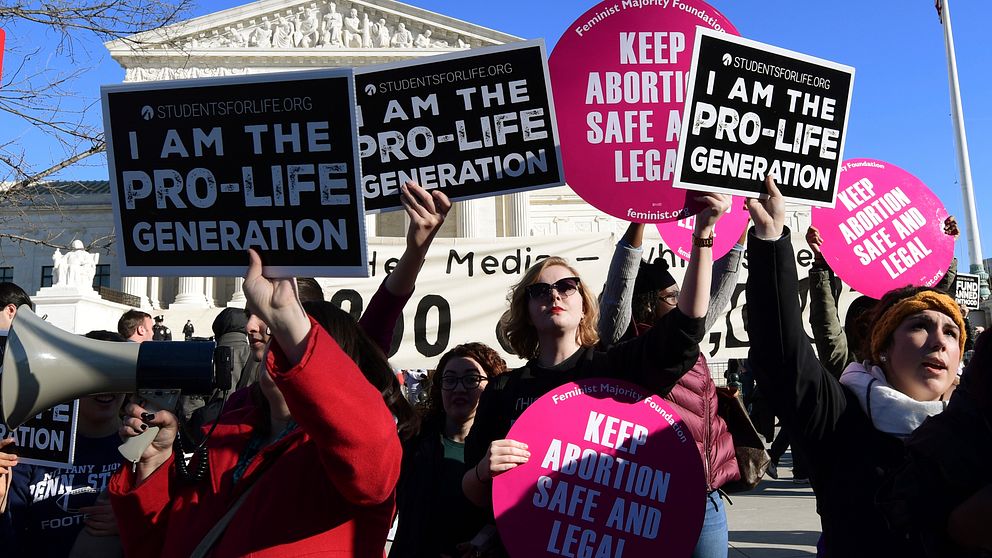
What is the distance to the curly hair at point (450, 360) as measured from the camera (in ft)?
11.4

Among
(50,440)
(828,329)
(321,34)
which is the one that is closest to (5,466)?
(50,440)

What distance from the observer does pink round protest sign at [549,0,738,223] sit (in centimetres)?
301

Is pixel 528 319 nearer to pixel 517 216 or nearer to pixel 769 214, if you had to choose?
pixel 769 214

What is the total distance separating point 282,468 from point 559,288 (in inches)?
47.1

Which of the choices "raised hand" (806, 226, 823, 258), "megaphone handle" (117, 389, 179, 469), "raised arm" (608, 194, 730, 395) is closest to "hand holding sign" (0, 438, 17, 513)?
"megaphone handle" (117, 389, 179, 469)

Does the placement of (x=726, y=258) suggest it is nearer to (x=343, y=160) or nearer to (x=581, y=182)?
(x=581, y=182)

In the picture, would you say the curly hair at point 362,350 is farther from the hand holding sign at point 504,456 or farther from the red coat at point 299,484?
the hand holding sign at point 504,456

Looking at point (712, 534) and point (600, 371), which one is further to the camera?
point (712, 534)

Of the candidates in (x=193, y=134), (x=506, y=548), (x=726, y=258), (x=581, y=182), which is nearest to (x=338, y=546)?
(x=506, y=548)

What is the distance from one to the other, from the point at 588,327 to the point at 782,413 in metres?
0.79

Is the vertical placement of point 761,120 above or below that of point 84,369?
above

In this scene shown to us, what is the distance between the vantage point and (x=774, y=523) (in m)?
6.30

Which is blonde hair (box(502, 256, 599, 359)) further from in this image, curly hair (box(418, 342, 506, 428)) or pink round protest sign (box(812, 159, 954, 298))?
pink round protest sign (box(812, 159, 954, 298))

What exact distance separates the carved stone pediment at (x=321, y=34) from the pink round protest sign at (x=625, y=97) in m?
40.9
